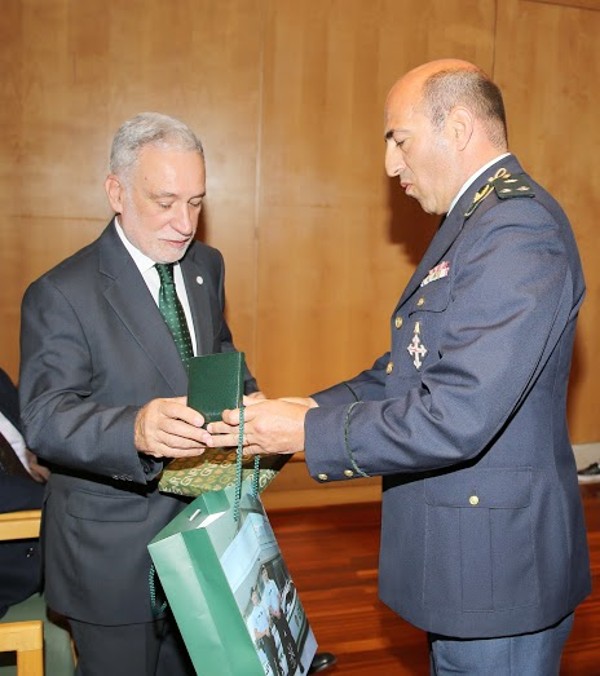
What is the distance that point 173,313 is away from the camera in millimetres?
1923

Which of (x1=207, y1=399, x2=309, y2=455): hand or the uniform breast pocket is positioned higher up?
(x1=207, y1=399, x2=309, y2=455): hand

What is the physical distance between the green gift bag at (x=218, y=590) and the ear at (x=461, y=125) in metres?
0.79

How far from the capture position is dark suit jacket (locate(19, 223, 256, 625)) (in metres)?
1.72

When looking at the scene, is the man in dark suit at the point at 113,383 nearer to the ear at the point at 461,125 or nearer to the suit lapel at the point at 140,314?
the suit lapel at the point at 140,314

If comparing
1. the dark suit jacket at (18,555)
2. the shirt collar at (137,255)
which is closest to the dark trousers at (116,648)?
the dark suit jacket at (18,555)

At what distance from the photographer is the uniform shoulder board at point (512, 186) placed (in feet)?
5.03

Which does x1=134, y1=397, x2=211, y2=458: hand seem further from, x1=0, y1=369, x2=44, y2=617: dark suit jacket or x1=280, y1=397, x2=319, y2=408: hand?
x1=0, y1=369, x2=44, y2=617: dark suit jacket

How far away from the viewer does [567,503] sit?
1.64m

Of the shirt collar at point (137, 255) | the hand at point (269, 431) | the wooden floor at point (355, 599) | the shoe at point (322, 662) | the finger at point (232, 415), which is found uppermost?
the shirt collar at point (137, 255)

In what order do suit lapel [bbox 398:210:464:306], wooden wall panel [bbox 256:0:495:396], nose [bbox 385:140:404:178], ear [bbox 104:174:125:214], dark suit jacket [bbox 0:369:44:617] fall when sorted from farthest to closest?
1. wooden wall panel [bbox 256:0:495:396]
2. dark suit jacket [bbox 0:369:44:617]
3. ear [bbox 104:174:125:214]
4. nose [bbox 385:140:404:178]
5. suit lapel [bbox 398:210:464:306]

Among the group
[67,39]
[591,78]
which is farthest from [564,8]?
[67,39]

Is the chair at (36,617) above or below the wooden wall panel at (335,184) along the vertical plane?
below

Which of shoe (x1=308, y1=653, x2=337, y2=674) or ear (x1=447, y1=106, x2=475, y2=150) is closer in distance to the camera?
ear (x1=447, y1=106, x2=475, y2=150)

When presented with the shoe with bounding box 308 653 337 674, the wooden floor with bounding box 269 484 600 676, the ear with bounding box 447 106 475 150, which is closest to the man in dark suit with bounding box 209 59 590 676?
the ear with bounding box 447 106 475 150
